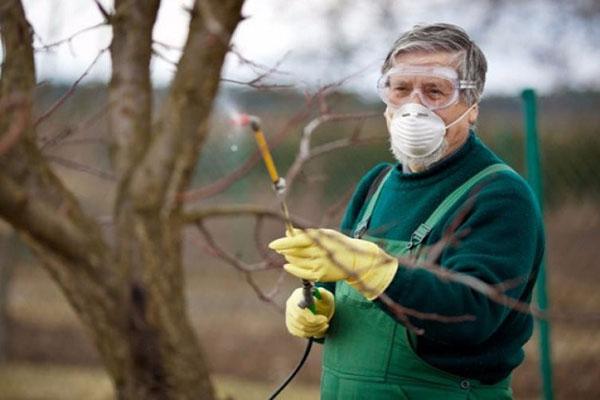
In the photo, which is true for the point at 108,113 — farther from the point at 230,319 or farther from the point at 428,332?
the point at 230,319

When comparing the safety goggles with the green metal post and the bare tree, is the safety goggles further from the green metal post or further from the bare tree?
the green metal post

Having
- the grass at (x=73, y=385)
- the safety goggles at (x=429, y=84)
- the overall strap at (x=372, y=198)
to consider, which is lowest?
the grass at (x=73, y=385)

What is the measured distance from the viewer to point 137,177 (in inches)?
134

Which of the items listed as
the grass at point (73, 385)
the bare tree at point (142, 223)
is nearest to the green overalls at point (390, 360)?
the bare tree at point (142, 223)

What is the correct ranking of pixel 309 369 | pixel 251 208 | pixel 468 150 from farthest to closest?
pixel 309 369 → pixel 251 208 → pixel 468 150

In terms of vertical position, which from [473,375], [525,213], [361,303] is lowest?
[473,375]

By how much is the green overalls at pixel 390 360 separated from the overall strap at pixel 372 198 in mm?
75

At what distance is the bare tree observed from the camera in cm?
322

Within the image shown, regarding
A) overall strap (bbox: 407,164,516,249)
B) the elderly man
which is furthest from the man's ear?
overall strap (bbox: 407,164,516,249)

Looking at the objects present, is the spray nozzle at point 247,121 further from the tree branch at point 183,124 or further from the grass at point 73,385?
the grass at point 73,385

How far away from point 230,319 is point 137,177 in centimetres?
323

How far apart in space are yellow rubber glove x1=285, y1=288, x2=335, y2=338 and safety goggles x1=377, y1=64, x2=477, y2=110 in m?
0.50

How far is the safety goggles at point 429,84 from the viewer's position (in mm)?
2303

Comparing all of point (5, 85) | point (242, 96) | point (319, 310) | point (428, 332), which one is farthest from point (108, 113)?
point (242, 96)
